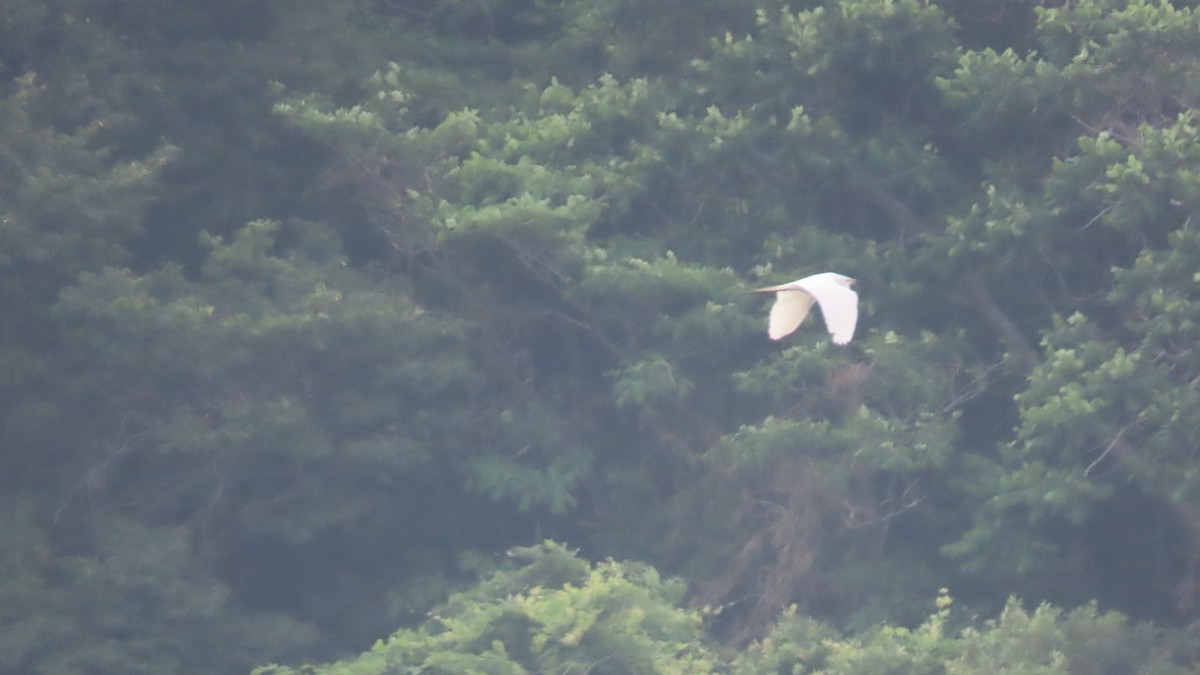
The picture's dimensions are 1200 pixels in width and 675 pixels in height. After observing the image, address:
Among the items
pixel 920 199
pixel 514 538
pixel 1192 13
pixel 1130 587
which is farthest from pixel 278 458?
pixel 1192 13

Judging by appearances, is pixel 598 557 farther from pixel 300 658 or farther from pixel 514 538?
pixel 300 658

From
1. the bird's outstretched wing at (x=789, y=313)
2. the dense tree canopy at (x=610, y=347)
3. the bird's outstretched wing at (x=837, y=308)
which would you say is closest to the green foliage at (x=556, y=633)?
the dense tree canopy at (x=610, y=347)

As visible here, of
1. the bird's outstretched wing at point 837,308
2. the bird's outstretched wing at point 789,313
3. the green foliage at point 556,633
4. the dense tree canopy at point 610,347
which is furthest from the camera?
the dense tree canopy at point 610,347

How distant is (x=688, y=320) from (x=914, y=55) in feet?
6.33

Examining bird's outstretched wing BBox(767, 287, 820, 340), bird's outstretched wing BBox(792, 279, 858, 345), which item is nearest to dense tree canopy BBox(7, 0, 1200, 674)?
bird's outstretched wing BBox(767, 287, 820, 340)

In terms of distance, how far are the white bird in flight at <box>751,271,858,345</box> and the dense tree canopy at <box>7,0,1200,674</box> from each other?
1186mm

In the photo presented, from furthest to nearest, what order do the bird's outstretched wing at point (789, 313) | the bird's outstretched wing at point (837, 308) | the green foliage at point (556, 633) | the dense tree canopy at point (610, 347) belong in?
the dense tree canopy at point (610, 347) → the green foliage at point (556, 633) → the bird's outstretched wing at point (789, 313) → the bird's outstretched wing at point (837, 308)

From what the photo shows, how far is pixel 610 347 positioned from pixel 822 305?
250 cm

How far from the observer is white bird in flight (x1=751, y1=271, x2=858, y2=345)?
18.7ft

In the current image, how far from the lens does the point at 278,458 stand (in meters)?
7.77

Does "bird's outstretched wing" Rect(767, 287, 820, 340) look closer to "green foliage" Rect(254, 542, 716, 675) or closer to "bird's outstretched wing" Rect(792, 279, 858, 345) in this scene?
"bird's outstretched wing" Rect(792, 279, 858, 345)

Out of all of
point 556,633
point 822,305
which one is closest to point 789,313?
point 822,305

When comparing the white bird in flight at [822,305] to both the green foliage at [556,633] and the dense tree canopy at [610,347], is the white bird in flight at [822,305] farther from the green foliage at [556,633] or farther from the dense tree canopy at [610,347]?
the green foliage at [556,633]

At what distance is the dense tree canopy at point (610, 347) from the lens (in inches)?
271
